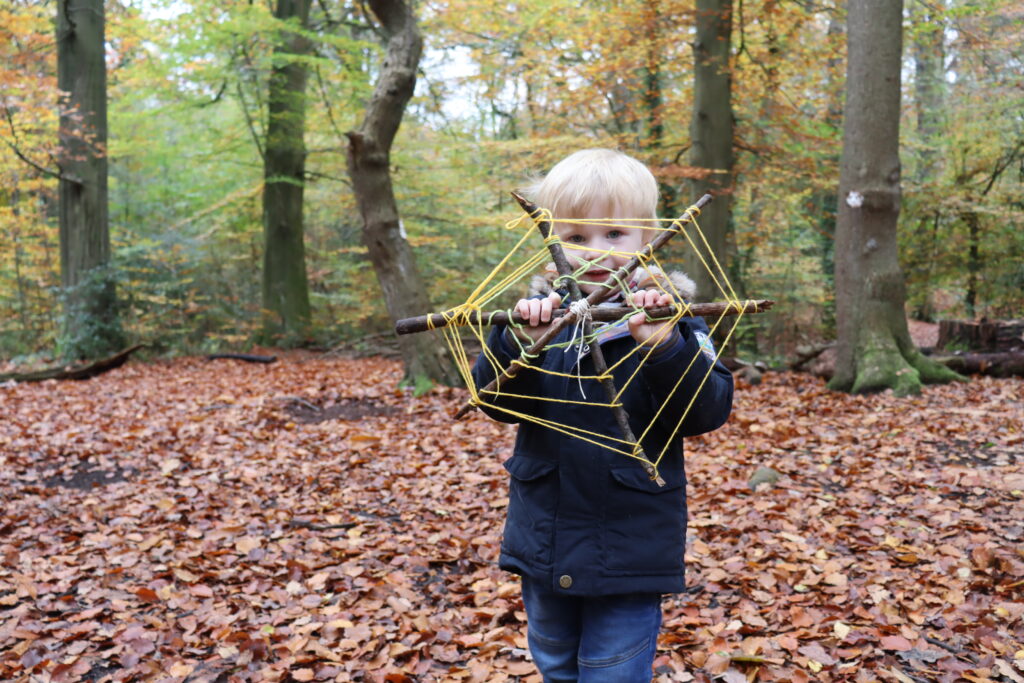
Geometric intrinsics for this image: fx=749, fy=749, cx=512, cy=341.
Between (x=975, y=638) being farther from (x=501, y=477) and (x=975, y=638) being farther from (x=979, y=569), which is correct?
(x=501, y=477)

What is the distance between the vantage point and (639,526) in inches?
76.3

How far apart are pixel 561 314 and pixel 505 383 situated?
27 cm

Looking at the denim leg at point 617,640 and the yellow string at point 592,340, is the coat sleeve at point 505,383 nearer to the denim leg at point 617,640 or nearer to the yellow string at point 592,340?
the yellow string at point 592,340

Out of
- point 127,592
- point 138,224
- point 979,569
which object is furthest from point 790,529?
point 138,224

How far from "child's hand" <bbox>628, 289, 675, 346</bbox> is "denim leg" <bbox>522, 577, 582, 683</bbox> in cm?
76

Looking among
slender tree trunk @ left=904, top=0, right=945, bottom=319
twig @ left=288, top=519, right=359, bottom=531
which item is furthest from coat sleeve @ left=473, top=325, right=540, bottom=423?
slender tree trunk @ left=904, top=0, right=945, bottom=319

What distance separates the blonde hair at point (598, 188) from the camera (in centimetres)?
195

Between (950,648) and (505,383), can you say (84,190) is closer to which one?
(505,383)

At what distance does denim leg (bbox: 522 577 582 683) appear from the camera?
6.68 ft

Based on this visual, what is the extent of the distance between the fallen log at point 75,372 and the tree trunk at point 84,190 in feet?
2.51

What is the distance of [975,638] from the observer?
9.94 feet

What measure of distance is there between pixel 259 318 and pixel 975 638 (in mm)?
14361

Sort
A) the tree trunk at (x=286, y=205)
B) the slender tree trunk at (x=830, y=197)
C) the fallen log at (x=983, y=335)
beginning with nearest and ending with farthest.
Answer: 1. the fallen log at (x=983, y=335)
2. the slender tree trunk at (x=830, y=197)
3. the tree trunk at (x=286, y=205)

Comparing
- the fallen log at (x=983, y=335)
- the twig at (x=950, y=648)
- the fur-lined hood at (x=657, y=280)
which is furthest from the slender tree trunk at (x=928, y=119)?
the fur-lined hood at (x=657, y=280)
